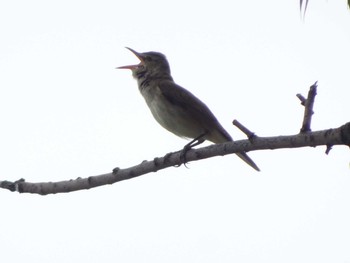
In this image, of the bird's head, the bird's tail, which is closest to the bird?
the bird's tail

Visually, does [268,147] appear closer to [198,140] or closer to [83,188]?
[83,188]

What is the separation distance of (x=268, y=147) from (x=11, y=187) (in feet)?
6.42

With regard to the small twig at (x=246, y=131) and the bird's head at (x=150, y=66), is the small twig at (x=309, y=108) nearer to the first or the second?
the small twig at (x=246, y=131)

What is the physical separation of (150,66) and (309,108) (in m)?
4.22

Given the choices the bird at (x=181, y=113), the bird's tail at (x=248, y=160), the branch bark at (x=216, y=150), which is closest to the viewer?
the branch bark at (x=216, y=150)

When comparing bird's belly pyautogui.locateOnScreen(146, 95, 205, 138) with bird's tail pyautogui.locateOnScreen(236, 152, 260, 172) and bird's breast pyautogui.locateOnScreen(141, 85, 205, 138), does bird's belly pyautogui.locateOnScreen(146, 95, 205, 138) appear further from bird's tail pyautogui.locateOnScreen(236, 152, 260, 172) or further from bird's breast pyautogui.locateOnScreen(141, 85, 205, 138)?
bird's tail pyautogui.locateOnScreen(236, 152, 260, 172)

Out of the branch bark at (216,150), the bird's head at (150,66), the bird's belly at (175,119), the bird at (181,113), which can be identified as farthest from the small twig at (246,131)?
the bird's head at (150,66)

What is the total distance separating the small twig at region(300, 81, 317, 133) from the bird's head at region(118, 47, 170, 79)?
399 centimetres

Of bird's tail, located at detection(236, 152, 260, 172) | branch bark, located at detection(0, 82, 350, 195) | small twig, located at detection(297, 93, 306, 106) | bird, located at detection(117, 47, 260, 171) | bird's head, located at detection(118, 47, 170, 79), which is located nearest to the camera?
branch bark, located at detection(0, 82, 350, 195)

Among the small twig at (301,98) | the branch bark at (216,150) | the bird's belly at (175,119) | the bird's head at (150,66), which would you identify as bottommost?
the branch bark at (216,150)

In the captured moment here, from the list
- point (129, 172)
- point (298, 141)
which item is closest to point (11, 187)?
point (129, 172)

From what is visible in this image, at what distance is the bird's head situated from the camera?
7055 millimetres

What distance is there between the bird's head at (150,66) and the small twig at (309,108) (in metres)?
3.99

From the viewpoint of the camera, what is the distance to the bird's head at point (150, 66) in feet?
23.1
